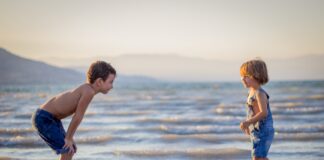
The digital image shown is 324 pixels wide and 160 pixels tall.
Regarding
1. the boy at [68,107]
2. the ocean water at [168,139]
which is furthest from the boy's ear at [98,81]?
the ocean water at [168,139]

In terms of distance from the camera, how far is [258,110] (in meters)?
4.76

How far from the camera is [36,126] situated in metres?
4.61

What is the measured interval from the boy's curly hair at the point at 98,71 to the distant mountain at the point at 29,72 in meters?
72.3

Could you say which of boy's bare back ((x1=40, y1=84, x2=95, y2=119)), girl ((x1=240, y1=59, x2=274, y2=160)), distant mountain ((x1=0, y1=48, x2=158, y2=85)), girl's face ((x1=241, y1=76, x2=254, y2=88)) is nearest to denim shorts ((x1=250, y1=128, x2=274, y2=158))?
girl ((x1=240, y1=59, x2=274, y2=160))

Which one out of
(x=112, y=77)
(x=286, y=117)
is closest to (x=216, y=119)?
(x=286, y=117)

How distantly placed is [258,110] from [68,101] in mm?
1996

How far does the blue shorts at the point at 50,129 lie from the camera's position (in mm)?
4520

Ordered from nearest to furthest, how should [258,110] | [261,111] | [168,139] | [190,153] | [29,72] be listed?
[261,111], [258,110], [190,153], [168,139], [29,72]

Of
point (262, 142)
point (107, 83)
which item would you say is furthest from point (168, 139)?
point (107, 83)

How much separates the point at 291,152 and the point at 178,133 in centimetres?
290

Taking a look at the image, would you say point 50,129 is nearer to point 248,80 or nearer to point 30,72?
point 248,80

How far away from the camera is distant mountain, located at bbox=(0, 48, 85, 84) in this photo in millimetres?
79000

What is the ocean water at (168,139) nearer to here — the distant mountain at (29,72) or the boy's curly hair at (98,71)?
the boy's curly hair at (98,71)

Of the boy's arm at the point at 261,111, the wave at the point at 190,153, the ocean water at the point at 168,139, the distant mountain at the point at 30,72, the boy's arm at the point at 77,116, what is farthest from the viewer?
the distant mountain at the point at 30,72
